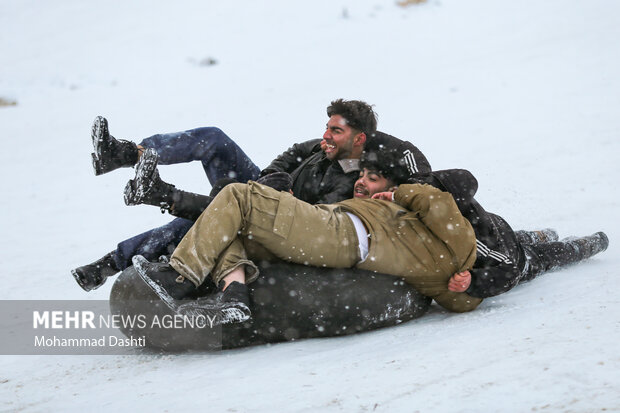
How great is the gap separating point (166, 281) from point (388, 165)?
1464 millimetres

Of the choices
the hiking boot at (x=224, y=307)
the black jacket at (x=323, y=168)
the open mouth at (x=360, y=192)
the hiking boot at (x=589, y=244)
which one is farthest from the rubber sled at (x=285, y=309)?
the hiking boot at (x=589, y=244)

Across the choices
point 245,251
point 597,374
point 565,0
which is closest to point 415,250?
point 245,251

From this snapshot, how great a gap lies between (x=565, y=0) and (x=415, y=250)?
38.3 feet

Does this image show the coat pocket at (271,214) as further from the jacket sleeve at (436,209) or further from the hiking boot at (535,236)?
the hiking boot at (535,236)

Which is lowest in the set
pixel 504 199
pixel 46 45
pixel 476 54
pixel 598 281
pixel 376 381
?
pixel 376 381

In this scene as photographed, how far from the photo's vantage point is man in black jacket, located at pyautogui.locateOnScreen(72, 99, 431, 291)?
358cm

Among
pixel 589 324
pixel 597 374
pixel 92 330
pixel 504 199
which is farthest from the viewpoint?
pixel 504 199

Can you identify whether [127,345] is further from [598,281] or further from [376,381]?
[598,281]

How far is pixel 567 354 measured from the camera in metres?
2.38

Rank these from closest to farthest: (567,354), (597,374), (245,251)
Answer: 1. (597,374)
2. (567,354)
3. (245,251)

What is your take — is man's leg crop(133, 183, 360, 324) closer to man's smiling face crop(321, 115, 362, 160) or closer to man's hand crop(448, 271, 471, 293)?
man's hand crop(448, 271, 471, 293)

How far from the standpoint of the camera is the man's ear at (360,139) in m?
4.32

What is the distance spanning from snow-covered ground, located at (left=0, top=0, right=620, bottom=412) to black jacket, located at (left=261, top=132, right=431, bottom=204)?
90 cm

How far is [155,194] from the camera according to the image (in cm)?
349
